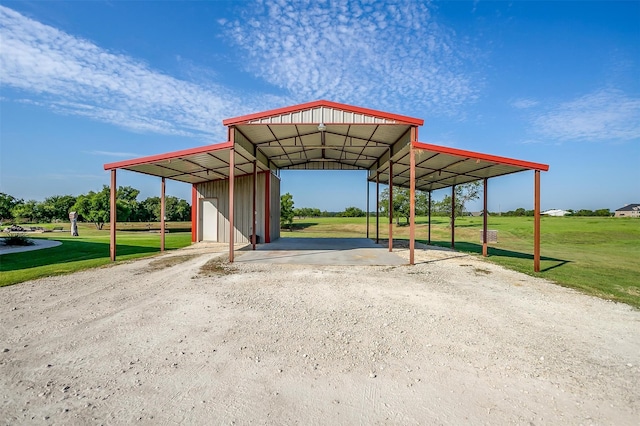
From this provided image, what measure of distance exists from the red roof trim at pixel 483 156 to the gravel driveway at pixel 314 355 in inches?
170

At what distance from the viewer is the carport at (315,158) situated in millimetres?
10422

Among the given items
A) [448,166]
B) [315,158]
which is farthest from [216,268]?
[315,158]

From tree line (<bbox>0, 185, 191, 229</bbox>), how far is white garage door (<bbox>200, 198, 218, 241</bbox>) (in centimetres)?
2567

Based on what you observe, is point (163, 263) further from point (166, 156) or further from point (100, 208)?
point (100, 208)

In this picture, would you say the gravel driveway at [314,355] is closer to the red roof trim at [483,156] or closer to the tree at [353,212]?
the red roof trim at [483,156]

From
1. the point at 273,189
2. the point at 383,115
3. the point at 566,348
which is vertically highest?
the point at 383,115

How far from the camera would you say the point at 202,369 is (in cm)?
347

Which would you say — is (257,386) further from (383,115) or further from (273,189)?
(273,189)

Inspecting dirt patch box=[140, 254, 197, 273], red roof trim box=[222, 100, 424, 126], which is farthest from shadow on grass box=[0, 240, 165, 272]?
red roof trim box=[222, 100, 424, 126]

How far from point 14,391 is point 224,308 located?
288 cm

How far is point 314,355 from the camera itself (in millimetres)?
3838

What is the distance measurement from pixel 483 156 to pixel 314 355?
8.85 metres

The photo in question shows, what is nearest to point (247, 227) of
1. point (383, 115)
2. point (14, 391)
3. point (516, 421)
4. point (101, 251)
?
point (101, 251)

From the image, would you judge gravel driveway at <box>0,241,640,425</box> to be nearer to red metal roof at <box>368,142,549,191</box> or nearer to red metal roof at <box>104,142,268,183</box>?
red metal roof at <box>368,142,549,191</box>
